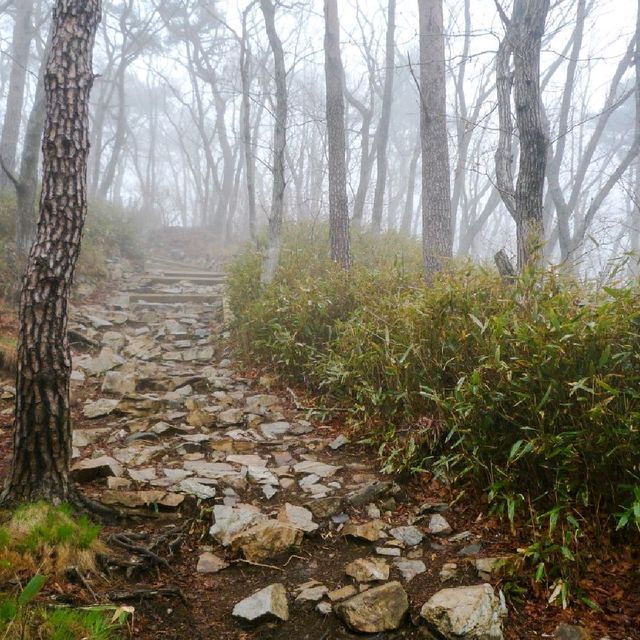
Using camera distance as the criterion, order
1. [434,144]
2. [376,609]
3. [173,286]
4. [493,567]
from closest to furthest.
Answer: [376,609], [493,567], [434,144], [173,286]

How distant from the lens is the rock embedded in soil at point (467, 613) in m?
2.28

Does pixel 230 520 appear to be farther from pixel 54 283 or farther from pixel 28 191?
pixel 28 191

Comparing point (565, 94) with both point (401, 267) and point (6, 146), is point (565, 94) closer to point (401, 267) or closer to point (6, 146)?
point (401, 267)

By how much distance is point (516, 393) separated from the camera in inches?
119

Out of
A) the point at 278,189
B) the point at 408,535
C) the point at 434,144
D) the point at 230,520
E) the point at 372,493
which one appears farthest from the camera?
the point at 278,189

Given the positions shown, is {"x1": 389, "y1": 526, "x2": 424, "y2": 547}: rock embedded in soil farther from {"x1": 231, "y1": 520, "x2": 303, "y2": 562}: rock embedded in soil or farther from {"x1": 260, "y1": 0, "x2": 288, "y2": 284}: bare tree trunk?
{"x1": 260, "y1": 0, "x2": 288, "y2": 284}: bare tree trunk

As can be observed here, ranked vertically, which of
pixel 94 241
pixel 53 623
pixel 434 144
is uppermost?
pixel 434 144

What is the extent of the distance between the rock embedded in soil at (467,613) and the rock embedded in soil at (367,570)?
35 centimetres

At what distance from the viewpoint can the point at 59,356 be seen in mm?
3062

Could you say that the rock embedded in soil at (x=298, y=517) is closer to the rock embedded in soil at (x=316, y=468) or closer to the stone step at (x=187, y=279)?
the rock embedded in soil at (x=316, y=468)

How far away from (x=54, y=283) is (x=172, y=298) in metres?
8.53

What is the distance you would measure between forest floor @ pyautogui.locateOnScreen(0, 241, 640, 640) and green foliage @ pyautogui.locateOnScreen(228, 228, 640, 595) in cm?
24

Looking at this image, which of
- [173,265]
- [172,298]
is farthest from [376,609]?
[173,265]

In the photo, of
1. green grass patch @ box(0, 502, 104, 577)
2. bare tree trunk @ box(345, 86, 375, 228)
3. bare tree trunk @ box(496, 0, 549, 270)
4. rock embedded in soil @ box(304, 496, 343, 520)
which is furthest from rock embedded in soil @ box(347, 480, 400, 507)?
bare tree trunk @ box(345, 86, 375, 228)
